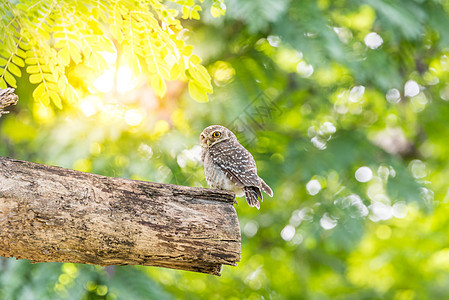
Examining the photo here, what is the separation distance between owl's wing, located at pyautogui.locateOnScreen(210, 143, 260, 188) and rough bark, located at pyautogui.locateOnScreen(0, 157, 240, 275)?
0.44 metres

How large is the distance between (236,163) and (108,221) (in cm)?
86

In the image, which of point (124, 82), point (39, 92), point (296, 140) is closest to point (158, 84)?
point (39, 92)

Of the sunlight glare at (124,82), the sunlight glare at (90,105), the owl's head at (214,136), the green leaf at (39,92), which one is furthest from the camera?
the sunlight glare at (90,105)

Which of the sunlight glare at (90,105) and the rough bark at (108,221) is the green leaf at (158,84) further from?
the sunlight glare at (90,105)

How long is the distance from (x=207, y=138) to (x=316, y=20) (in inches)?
87.9

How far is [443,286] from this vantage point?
632 cm

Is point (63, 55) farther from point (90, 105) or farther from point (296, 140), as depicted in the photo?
point (296, 140)

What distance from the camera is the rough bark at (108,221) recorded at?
2002 millimetres

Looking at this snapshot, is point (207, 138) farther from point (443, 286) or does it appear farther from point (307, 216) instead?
point (443, 286)

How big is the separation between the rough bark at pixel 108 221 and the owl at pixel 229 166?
43 cm

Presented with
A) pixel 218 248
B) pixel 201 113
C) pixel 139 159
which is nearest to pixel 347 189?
pixel 201 113

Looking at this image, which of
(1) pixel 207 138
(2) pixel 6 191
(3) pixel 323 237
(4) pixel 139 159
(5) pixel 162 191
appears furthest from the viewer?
(3) pixel 323 237

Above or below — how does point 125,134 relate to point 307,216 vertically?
above

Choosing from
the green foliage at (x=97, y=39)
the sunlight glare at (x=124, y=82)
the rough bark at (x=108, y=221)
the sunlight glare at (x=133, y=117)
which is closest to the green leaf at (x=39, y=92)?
the green foliage at (x=97, y=39)
